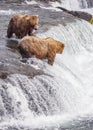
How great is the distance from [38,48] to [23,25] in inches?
81.5

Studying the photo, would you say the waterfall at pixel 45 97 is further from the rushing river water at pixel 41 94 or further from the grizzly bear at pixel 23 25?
the grizzly bear at pixel 23 25

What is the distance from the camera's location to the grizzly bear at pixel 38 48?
12180 mm

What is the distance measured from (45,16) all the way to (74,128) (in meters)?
10.6

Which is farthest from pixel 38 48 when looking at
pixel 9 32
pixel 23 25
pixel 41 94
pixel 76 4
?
pixel 76 4

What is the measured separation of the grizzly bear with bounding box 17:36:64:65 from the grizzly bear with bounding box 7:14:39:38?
142 centimetres

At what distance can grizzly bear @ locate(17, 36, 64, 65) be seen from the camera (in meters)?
12.2

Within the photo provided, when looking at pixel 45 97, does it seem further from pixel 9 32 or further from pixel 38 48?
pixel 9 32

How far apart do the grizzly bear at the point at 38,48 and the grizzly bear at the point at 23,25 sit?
4.67 ft

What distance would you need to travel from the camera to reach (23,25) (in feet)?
46.8

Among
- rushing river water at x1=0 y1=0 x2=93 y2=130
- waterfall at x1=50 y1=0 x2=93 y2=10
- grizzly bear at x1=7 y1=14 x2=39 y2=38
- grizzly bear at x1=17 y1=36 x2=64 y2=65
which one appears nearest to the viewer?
rushing river water at x1=0 y1=0 x2=93 y2=130

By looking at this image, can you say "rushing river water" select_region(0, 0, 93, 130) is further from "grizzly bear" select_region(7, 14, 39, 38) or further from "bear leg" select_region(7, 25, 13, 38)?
"grizzly bear" select_region(7, 14, 39, 38)

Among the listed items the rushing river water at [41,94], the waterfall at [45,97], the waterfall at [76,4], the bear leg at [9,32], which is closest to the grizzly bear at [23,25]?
the bear leg at [9,32]

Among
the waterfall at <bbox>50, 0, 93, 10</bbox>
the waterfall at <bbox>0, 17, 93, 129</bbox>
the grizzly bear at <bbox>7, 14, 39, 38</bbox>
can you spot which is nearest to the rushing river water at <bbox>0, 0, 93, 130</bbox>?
the waterfall at <bbox>0, 17, 93, 129</bbox>

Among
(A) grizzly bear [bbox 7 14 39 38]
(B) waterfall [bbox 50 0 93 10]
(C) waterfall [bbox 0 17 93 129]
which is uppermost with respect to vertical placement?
(A) grizzly bear [bbox 7 14 39 38]
